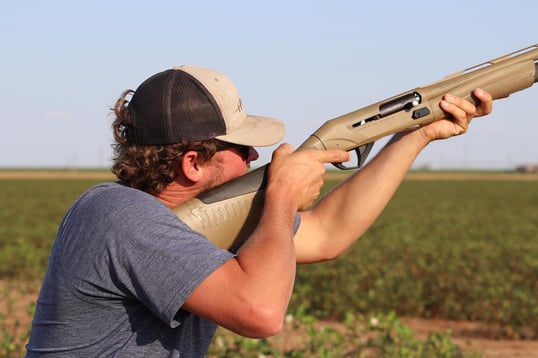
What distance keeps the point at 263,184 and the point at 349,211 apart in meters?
0.78

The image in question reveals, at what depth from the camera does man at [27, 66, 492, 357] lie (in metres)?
2.08

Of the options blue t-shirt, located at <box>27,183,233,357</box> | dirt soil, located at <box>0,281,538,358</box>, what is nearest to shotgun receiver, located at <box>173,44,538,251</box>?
blue t-shirt, located at <box>27,183,233,357</box>

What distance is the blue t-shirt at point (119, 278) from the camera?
82.7 inches

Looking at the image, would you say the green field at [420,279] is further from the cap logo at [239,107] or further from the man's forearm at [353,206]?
the cap logo at [239,107]

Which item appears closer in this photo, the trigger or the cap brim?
the cap brim

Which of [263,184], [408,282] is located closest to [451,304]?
[408,282]

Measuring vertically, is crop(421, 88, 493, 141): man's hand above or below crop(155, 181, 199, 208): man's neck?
above

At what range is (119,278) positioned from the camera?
215 cm

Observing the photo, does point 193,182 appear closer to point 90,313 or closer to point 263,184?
point 263,184

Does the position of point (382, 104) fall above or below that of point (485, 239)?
above

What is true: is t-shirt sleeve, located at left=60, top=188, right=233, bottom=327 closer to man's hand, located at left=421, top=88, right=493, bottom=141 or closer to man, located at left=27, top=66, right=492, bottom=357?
man, located at left=27, top=66, right=492, bottom=357

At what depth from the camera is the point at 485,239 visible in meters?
15.9

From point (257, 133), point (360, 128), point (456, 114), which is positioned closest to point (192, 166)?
point (257, 133)

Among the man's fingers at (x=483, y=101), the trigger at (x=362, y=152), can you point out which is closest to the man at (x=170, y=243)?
the trigger at (x=362, y=152)
